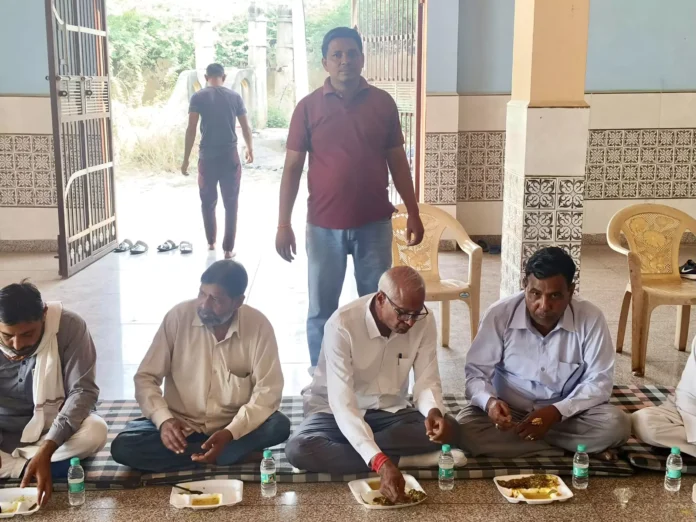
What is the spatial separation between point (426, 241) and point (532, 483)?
206 centimetres

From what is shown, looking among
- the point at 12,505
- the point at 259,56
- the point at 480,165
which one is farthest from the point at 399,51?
the point at 259,56

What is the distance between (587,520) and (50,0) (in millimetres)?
5131

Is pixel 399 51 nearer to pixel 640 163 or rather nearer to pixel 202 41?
pixel 640 163

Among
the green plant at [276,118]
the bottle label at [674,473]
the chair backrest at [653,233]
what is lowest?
the bottle label at [674,473]

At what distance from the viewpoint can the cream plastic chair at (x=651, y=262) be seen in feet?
14.0

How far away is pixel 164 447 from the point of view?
3031 millimetres

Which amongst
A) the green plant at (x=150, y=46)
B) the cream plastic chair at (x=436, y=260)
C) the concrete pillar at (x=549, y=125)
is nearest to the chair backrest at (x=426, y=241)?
the cream plastic chair at (x=436, y=260)

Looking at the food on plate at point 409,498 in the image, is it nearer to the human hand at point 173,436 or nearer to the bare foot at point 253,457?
the bare foot at point 253,457

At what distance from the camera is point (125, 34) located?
14.4m

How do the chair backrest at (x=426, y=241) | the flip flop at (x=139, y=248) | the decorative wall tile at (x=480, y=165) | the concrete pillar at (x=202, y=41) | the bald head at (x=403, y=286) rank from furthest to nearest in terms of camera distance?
the concrete pillar at (x=202, y=41), the decorative wall tile at (x=480, y=165), the flip flop at (x=139, y=248), the chair backrest at (x=426, y=241), the bald head at (x=403, y=286)

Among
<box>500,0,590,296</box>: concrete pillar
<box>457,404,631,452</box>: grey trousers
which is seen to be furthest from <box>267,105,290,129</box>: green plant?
<box>457,404,631,452</box>: grey trousers

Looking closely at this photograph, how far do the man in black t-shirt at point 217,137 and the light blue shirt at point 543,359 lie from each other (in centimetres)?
406

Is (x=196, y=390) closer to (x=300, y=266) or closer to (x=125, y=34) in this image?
(x=300, y=266)

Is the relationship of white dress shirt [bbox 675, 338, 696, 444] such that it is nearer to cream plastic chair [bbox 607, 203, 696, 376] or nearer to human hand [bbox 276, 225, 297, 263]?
cream plastic chair [bbox 607, 203, 696, 376]
